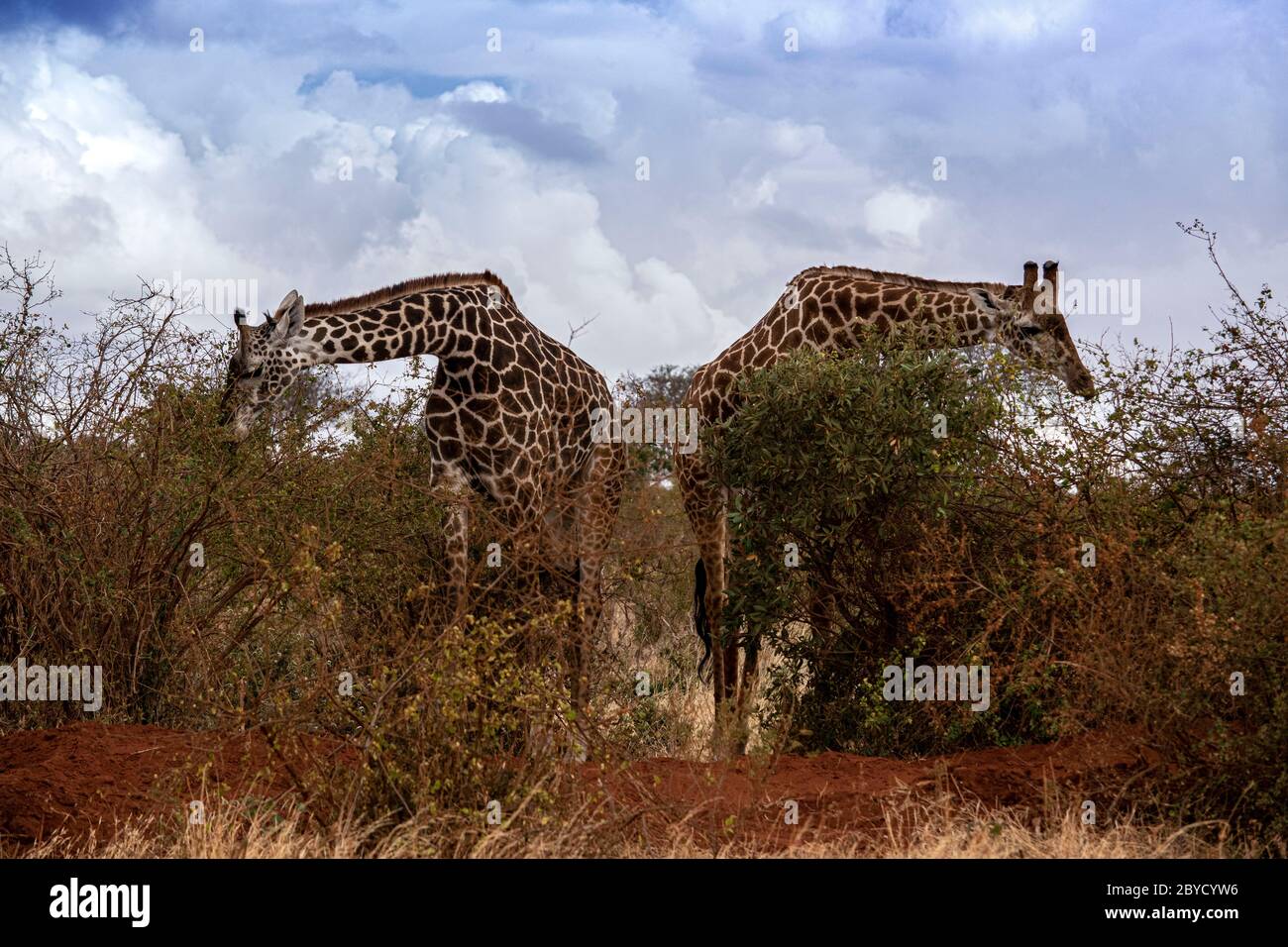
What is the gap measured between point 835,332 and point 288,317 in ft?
12.8

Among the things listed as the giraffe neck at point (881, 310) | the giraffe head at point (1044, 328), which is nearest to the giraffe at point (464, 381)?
the giraffe neck at point (881, 310)

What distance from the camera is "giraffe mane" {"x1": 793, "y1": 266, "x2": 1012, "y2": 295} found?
10453mm

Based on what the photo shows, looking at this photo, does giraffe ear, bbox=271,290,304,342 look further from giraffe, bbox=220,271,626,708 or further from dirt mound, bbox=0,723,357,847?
dirt mound, bbox=0,723,357,847

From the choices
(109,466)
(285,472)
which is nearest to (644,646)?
(285,472)

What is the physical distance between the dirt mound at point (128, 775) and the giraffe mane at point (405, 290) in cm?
339

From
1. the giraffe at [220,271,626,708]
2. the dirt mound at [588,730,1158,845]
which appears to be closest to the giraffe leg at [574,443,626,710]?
the giraffe at [220,271,626,708]

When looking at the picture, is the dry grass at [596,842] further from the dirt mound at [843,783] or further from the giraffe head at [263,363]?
the giraffe head at [263,363]

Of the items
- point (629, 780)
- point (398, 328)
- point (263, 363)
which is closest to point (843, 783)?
point (629, 780)

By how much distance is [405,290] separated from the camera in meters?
10.3

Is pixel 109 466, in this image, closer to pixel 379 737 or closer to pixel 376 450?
pixel 376 450

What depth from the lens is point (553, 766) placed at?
241 inches

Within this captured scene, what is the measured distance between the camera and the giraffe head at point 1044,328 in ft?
33.0
